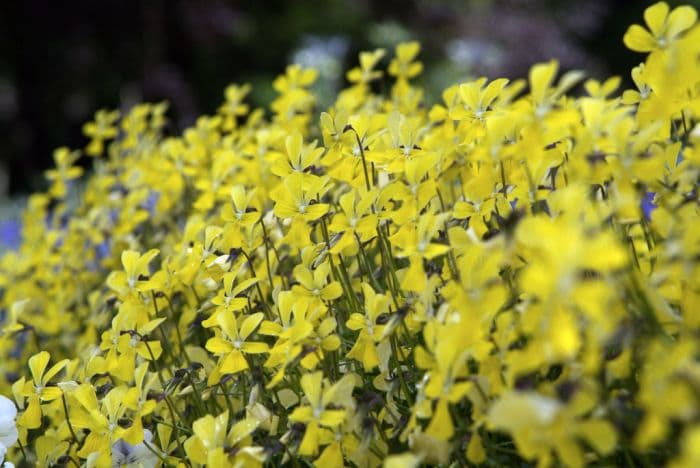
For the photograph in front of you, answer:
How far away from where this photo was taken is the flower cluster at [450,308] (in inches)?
29.1

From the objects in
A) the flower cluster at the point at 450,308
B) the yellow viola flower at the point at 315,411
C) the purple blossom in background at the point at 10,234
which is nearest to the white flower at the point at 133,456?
the flower cluster at the point at 450,308

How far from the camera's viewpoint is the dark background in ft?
23.6

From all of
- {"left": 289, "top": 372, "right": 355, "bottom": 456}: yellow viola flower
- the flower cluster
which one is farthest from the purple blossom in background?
{"left": 289, "top": 372, "right": 355, "bottom": 456}: yellow viola flower

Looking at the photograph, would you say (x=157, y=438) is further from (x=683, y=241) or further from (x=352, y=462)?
(x=683, y=241)

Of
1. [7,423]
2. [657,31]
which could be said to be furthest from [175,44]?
[657,31]

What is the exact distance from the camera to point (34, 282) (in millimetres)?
2266

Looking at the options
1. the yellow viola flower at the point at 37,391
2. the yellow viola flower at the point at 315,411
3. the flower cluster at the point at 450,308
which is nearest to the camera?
the flower cluster at the point at 450,308

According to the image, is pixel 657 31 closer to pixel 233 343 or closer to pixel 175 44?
pixel 233 343

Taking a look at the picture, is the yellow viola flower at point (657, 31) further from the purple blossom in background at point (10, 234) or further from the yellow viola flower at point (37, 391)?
the purple blossom in background at point (10, 234)

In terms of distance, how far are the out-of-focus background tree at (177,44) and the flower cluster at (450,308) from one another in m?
5.71

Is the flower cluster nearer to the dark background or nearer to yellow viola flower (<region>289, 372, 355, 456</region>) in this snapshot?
yellow viola flower (<region>289, 372, 355, 456</region>)

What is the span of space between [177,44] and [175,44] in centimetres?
3

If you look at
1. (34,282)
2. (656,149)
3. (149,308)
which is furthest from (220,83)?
(656,149)

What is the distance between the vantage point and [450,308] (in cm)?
→ 100
